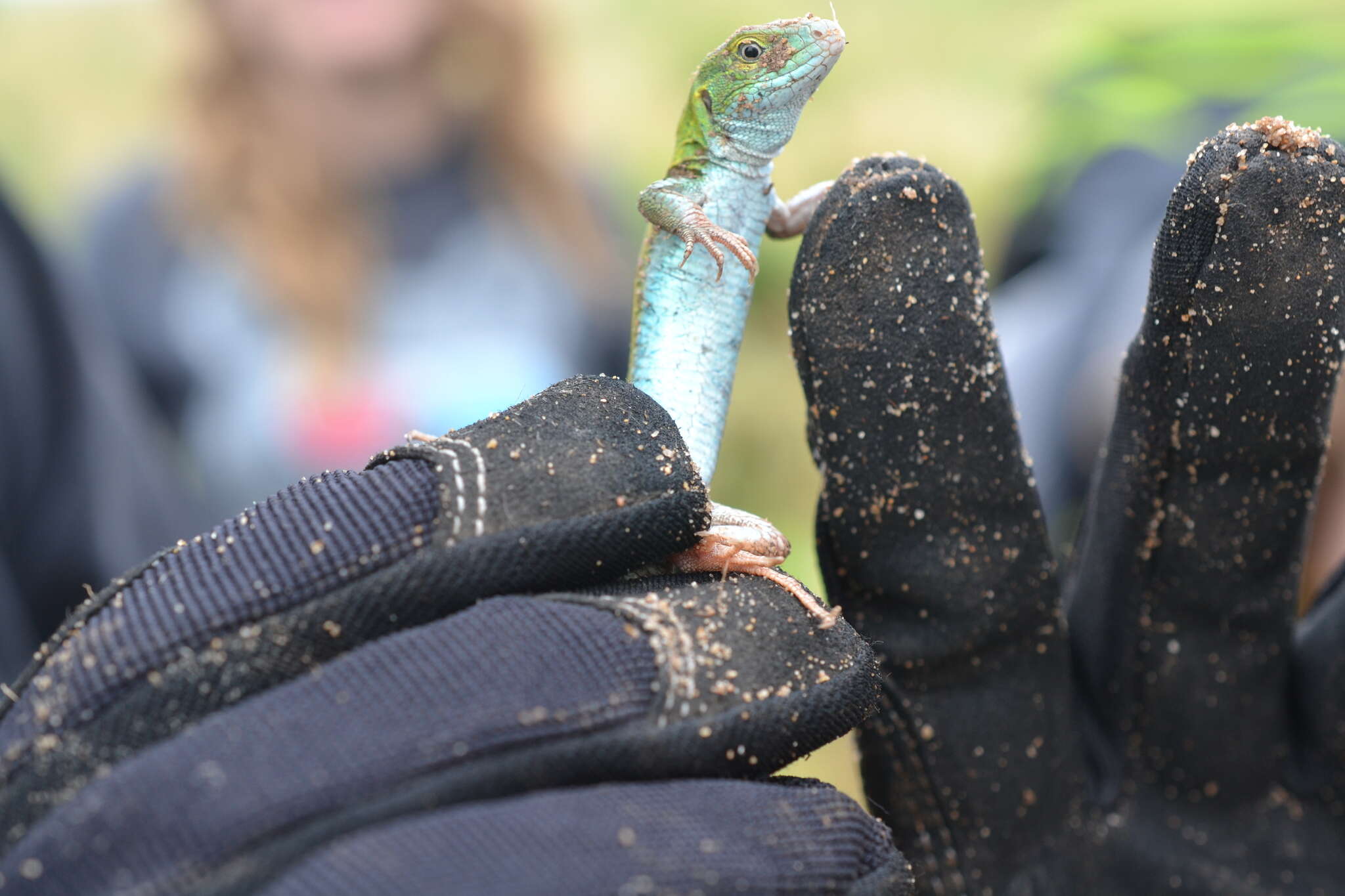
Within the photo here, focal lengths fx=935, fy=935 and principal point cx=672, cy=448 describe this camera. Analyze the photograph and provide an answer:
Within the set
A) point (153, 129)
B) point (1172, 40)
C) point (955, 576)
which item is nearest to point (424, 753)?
point (955, 576)

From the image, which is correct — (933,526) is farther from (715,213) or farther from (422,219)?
(422,219)

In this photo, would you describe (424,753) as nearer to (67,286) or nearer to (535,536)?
(535,536)

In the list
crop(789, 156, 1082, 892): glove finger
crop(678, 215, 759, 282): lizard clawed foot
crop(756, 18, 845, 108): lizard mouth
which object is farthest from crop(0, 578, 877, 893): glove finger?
crop(756, 18, 845, 108): lizard mouth

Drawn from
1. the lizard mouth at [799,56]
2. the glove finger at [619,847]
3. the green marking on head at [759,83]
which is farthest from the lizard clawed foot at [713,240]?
the glove finger at [619,847]

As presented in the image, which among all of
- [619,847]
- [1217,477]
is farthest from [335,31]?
[619,847]

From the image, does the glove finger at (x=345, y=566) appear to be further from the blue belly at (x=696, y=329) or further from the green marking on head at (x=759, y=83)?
the green marking on head at (x=759, y=83)
